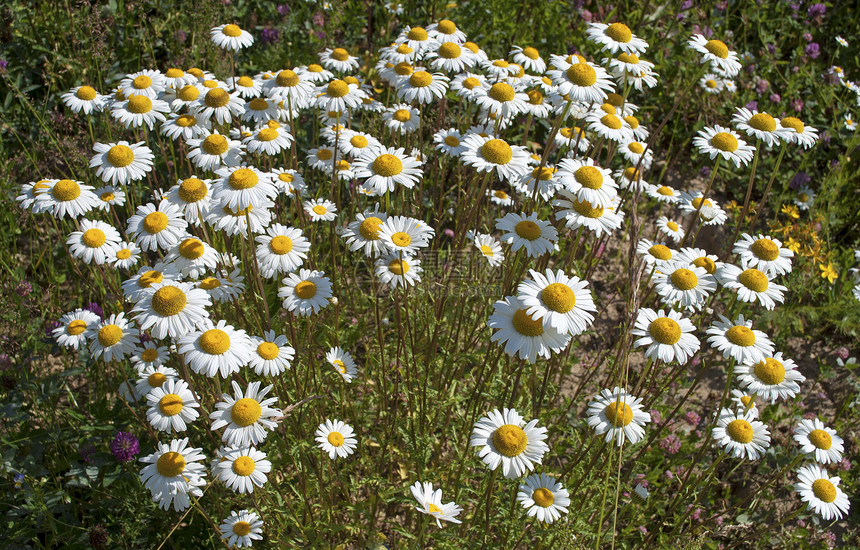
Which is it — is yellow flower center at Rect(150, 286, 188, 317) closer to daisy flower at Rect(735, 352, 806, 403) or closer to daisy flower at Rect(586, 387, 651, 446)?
daisy flower at Rect(586, 387, 651, 446)

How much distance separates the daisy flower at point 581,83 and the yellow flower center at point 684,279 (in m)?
1.01

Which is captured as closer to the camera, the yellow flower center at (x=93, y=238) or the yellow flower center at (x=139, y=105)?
the yellow flower center at (x=93, y=238)

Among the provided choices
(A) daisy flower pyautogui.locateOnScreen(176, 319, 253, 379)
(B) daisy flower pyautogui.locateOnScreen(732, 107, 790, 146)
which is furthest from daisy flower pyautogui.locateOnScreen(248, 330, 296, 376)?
(B) daisy flower pyautogui.locateOnScreen(732, 107, 790, 146)

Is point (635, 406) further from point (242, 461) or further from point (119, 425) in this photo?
point (119, 425)

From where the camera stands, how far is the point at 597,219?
2.89 metres

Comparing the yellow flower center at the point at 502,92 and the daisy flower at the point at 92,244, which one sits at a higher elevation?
the yellow flower center at the point at 502,92

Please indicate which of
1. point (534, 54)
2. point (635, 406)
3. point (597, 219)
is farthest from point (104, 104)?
point (635, 406)

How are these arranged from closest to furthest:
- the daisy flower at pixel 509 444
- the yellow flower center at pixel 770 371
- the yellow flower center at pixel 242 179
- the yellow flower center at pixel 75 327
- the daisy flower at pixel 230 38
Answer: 1. the daisy flower at pixel 509 444
2. the yellow flower center at pixel 242 179
3. the yellow flower center at pixel 770 371
4. the yellow flower center at pixel 75 327
5. the daisy flower at pixel 230 38

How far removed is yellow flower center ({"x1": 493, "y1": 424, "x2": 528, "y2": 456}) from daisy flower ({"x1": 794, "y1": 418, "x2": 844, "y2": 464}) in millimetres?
1840

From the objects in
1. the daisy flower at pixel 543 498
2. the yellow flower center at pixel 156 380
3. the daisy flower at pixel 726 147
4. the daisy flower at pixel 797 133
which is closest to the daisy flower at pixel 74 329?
the yellow flower center at pixel 156 380

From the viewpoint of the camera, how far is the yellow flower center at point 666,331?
278 cm

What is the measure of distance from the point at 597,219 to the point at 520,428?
1095 millimetres

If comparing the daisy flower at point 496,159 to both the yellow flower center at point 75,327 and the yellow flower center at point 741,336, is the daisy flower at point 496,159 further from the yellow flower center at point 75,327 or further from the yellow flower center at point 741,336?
the yellow flower center at point 75,327

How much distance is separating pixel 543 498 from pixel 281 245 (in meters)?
1.78
